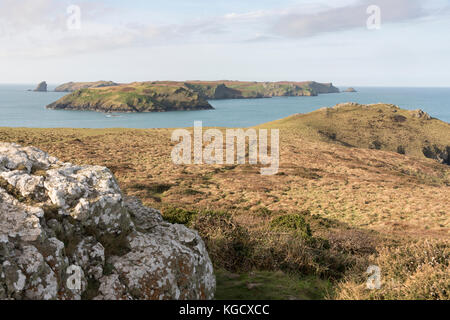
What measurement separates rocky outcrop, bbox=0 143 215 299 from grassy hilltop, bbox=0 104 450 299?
1.80 m

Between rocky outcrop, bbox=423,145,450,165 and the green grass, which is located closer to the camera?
the green grass

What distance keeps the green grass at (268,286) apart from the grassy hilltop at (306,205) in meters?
0.03

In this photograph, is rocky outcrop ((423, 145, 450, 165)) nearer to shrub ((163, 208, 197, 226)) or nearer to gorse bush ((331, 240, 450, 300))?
shrub ((163, 208, 197, 226))

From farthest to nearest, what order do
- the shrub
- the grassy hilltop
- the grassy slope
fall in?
1. the grassy slope
2. the shrub
3. the grassy hilltop

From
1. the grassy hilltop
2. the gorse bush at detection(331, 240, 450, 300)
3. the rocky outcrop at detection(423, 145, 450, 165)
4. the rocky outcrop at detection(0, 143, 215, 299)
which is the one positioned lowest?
the rocky outcrop at detection(423, 145, 450, 165)

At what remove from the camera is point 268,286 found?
7.87m

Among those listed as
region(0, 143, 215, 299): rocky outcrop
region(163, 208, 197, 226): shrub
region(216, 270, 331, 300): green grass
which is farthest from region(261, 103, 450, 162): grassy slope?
region(0, 143, 215, 299): rocky outcrop

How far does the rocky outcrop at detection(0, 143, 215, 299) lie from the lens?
5.14 m

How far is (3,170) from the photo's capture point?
6.85 meters

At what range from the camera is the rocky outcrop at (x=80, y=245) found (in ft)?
16.9

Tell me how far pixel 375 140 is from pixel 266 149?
44001 millimetres

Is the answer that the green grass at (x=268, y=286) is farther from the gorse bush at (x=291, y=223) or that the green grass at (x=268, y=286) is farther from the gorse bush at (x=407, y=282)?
the gorse bush at (x=291, y=223)
